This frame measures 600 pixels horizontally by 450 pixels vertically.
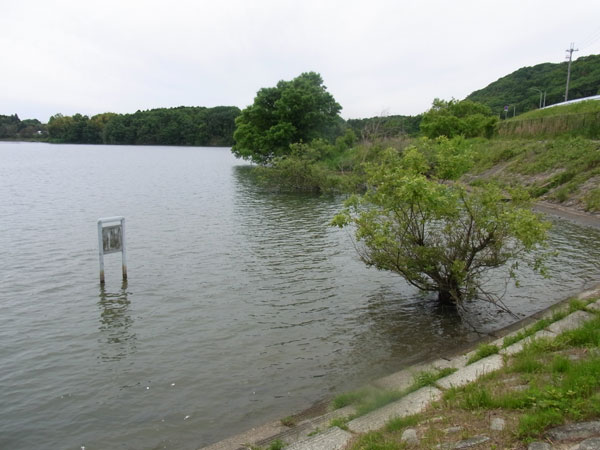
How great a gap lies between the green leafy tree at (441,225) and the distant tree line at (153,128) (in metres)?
145

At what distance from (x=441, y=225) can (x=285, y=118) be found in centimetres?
4817

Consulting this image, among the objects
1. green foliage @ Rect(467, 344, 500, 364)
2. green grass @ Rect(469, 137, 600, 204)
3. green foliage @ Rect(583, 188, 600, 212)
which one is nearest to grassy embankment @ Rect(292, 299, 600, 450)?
green foliage @ Rect(467, 344, 500, 364)

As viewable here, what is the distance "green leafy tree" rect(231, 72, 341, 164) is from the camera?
2179 inches

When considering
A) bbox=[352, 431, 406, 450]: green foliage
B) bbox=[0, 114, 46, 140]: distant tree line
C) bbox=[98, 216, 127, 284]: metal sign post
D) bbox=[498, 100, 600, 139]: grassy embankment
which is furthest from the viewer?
bbox=[0, 114, 46, 140]: distant tree line

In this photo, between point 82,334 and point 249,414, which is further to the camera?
point 82,334

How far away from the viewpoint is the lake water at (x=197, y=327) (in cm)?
677

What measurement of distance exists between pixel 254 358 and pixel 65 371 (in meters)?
3.23

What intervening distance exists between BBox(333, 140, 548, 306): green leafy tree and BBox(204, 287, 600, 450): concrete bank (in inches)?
90.4

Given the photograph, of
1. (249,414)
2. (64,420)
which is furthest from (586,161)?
(64,420)

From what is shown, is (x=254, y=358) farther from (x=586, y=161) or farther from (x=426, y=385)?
(x=586, y=161)

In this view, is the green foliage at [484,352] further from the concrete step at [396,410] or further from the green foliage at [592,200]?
the green foliage at [592,200]

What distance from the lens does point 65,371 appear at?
7.99m

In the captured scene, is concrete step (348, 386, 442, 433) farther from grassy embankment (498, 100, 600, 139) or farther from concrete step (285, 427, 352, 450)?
grassy embankment (498, 100, 600, 139)

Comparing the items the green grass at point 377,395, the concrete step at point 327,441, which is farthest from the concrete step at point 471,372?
the concrete step at point 327,441
